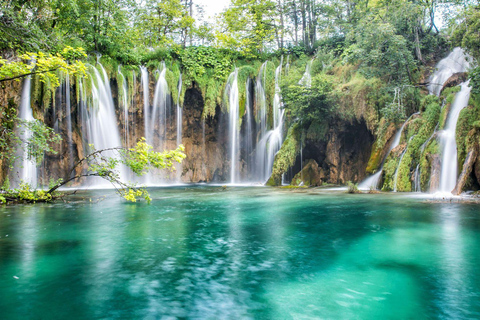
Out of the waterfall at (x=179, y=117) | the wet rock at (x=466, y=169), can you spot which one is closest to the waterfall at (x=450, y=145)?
the wet rock at (x=466, y=169)

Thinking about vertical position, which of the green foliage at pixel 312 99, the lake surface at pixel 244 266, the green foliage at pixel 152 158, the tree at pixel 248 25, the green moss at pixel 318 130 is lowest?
the lake surface at pixel 244 266

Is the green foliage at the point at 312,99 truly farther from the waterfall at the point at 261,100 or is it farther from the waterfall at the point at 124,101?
the waterfall at the point at 124,101

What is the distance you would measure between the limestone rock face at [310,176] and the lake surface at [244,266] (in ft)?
33.0

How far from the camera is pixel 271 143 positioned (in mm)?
23312

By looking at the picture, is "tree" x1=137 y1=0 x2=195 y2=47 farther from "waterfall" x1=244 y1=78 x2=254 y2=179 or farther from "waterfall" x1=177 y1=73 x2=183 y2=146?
"waterfall" x1=244 y1=78 x2=254 y2=179

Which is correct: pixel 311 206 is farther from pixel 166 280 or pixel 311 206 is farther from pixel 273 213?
pixel 166 280

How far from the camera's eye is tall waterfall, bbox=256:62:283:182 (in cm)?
2302

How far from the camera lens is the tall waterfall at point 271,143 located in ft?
75.5

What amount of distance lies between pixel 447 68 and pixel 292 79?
8.32 m

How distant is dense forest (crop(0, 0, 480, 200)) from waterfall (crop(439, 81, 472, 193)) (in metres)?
0.25

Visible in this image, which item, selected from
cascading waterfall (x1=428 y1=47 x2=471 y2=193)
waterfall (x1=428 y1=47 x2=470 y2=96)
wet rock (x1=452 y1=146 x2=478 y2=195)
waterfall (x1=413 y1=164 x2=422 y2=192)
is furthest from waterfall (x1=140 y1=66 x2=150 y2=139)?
wet rock (x1=452 y1=146 x2=478 y2=195)

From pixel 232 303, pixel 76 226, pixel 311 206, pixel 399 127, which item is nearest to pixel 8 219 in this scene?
pixel 76 226

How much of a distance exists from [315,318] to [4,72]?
5.54 m

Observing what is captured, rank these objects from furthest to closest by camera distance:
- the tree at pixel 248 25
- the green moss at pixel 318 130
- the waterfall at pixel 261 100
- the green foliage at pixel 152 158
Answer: the tree at pixel 248 25 < the waterfall at pixel 261 100 < the green moss at pixel 318 130 < the green foliage at pixel 152 158
